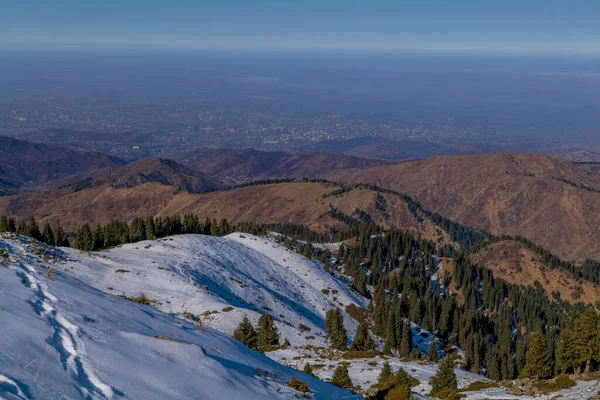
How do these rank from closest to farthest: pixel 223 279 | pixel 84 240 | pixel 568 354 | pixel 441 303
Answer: pixel 568 354
pixel 223 279
pixel 84 240
pixel 441 303

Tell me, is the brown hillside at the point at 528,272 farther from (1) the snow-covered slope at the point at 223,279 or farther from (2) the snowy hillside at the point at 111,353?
(2) the snowy hillside at the point at 111,353

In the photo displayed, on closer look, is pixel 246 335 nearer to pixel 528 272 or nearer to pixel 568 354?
pixel 568 354

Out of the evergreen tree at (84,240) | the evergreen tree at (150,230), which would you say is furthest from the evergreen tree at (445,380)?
the evergreen tree at (150,230)

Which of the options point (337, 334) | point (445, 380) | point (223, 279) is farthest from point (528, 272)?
point (445, 380)

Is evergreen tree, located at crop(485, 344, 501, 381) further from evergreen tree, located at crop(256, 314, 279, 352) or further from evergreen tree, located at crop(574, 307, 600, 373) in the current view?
evergreen tree, located at crop(256, 314, 279, 352)

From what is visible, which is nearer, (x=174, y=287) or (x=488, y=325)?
(x=174, y=287)

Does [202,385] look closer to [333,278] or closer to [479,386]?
[479,386]

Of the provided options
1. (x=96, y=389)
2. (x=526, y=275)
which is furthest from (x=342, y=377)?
(x=526, y=275)
